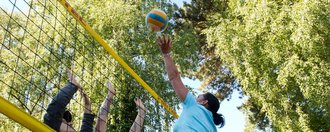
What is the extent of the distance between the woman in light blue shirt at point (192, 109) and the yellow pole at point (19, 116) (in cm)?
97

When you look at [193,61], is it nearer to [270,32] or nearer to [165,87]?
[165,87]

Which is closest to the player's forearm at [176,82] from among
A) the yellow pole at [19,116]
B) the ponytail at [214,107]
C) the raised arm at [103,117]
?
the ponytail at [214,107]

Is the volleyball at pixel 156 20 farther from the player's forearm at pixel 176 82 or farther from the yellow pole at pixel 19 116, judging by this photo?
the yellow pole at pixel 19 116

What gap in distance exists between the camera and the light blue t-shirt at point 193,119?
108 inches

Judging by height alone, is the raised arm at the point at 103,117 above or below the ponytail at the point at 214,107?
above

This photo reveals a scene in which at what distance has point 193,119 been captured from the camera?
110 inches

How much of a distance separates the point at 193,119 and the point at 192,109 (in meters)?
0.09

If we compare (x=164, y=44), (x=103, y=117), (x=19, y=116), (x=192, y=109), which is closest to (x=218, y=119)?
(x=192, y=109)

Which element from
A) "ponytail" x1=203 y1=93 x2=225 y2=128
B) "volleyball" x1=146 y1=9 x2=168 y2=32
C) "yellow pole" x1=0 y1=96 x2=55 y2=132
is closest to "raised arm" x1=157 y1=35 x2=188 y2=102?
"ponytail" x1=203 y1=93 x2=225 y2=128

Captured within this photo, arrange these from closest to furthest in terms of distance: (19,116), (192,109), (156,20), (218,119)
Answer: (19,116), (192,109), (218,119), (156,20)

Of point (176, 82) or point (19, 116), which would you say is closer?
point (19, 116)

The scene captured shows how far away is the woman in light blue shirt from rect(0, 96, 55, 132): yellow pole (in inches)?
38.3

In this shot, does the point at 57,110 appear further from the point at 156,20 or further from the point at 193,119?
the point at 156,20

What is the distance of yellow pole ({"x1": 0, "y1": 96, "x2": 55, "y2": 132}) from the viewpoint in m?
2.58
